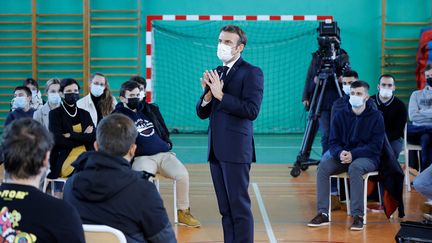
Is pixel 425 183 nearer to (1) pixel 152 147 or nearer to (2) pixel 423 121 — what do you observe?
(2) pixel 423 121

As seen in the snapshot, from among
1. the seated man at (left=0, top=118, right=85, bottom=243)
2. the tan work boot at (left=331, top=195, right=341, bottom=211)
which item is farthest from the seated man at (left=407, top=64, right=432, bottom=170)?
the seated man at (left=0, top=118, right=85, bottom=243)

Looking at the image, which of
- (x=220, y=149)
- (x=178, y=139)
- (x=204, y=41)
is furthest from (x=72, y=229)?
(x=204, y=41)

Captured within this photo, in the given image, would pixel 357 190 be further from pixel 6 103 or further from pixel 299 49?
pixel 6 103

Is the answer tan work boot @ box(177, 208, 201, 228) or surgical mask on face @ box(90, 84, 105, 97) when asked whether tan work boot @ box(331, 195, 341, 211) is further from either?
surgical mask on face @ box(90, 84, 105, 97)

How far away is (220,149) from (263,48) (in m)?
8.44

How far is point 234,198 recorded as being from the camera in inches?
164

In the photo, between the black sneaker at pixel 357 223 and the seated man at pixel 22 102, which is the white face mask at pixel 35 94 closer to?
the seated man at pixel 22 102

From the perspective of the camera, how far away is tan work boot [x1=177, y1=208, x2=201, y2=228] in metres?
5.52

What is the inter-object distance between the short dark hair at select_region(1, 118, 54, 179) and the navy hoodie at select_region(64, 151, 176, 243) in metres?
0.48

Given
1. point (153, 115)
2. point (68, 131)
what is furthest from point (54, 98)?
point (153, 115)

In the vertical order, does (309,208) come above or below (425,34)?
below

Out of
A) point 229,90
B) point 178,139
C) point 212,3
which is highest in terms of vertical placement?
point 212,3

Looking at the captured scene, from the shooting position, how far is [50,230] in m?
2.16

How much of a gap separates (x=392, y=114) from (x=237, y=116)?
2996mm
